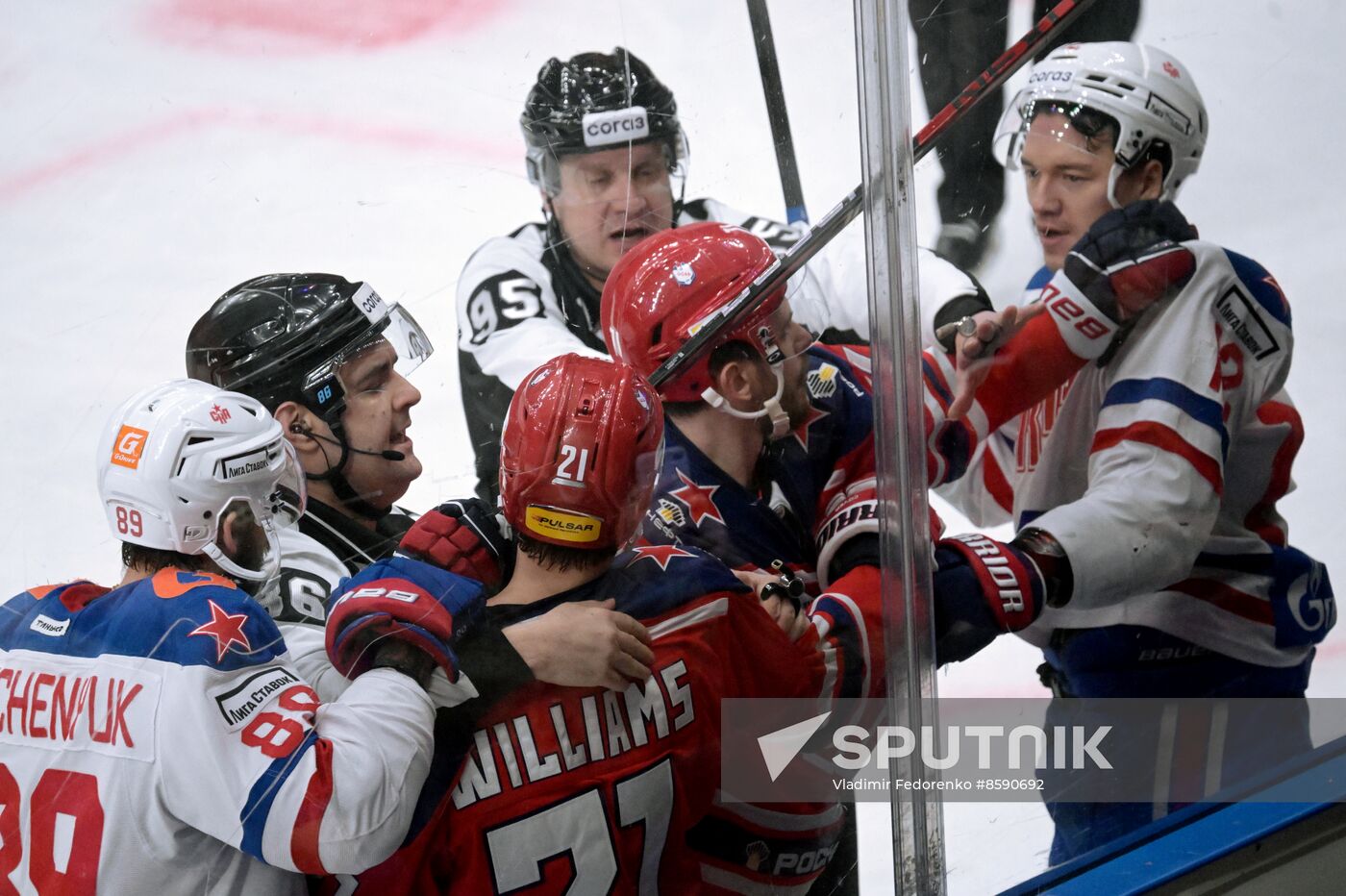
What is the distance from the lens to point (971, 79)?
1.51m

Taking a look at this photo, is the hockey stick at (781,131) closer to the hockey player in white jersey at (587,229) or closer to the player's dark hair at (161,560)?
the hockey player in white jersey at (587,229)

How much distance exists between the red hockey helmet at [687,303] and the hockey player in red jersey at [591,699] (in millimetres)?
184

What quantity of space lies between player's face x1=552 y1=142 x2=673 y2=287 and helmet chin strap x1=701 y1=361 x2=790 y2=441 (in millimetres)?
236

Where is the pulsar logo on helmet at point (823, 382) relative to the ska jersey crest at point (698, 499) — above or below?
above

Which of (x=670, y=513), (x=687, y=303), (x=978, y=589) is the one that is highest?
(x=687, y=303)

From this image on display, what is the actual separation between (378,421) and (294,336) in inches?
5.1

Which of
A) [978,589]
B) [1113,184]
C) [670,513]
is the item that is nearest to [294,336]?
[670,513]

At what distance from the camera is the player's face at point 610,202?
1639 millimetres

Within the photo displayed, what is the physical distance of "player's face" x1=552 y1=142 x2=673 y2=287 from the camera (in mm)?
1639

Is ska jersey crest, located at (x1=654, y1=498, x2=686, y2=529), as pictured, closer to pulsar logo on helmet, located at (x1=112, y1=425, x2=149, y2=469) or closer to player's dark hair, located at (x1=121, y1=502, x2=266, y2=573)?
player's dark hair, located at (x1=121, y1=502, x2=266, y2=573)

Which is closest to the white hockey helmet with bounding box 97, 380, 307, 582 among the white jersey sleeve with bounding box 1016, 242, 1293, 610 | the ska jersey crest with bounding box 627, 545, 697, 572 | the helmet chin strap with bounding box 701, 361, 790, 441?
the ska jersey crest with bounding box 627, 545, 697, 572

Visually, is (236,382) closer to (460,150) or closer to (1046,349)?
(460,150)

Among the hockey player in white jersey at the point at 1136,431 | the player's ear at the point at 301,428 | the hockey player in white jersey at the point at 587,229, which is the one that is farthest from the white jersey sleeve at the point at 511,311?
the hockey player in white jersey at the point at 1136,431

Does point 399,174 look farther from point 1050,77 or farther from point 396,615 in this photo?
point 1050,77
